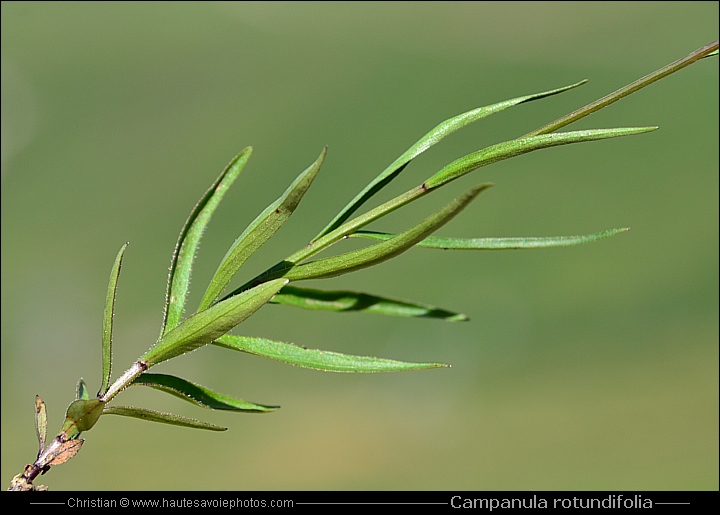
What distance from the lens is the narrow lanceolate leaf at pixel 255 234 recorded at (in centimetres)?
34

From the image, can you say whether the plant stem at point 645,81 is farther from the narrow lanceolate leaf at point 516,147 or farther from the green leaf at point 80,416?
the green leaf at point 80,416

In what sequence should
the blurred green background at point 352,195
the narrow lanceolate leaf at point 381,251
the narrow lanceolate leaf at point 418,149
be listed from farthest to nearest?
1. the blurred green background at point 352,195
2. the narrow lanceolate leaf at point 418,149
3. the narrow lanceolate leaf at point 381,251

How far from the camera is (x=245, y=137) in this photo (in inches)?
416

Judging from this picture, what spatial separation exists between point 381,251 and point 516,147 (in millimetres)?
88

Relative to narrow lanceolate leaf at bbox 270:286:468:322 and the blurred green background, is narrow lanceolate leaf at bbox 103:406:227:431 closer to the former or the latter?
narrow lanceolate leaf at bbox 270:286:468:322

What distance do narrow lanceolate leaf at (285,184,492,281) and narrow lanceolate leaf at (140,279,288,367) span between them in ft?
0.14

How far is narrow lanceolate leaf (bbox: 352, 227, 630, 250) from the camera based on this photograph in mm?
332

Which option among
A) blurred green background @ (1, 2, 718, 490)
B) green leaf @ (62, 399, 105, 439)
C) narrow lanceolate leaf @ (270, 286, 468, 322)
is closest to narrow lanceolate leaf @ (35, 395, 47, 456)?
green leaf @ (62, 399, 105, 439)

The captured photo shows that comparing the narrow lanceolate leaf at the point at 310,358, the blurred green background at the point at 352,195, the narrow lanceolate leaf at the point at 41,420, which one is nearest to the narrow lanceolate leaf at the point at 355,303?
the narrow lanceolate leaf at the point at 310,358

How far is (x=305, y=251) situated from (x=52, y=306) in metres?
10.2

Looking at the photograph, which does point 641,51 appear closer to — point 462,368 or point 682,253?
point 682,253

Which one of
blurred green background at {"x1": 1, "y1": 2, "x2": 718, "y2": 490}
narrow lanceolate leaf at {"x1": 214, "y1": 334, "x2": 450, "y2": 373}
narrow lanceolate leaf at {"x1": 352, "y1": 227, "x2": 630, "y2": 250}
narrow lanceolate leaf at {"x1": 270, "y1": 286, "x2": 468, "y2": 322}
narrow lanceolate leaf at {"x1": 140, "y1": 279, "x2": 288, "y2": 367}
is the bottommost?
narrow lanceolate leaf at {"x1": 140, "y1": 279, "x2": 288, "y2": 367}

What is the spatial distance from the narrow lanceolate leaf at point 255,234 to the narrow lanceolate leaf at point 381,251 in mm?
30
